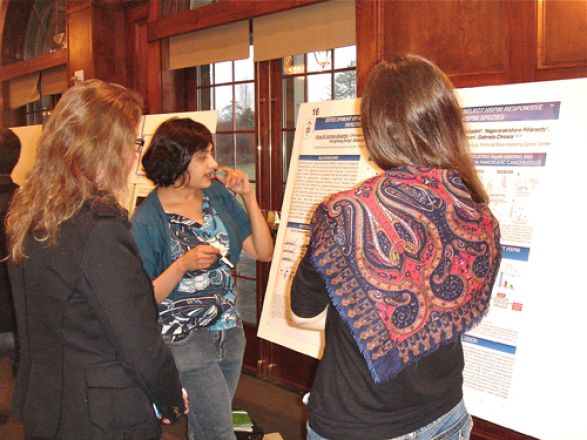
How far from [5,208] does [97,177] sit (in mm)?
1334

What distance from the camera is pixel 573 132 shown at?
1817 millimetres

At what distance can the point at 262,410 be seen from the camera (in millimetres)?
3365

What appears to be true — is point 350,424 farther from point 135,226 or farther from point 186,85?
point 186,85

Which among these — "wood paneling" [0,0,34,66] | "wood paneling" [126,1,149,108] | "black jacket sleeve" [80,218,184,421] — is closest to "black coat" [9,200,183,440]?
"black jacket sleeve" [80,218,184,421]

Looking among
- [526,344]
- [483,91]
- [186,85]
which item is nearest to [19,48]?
[186,85]

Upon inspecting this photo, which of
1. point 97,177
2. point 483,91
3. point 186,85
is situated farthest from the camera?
point 186,85

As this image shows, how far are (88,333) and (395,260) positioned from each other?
0.68 meters

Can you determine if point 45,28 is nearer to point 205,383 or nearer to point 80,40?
point 80,40

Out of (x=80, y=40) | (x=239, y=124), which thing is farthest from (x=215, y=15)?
(x=80, y=40)

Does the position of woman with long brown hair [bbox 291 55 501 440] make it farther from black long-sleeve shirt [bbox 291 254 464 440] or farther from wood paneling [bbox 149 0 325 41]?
wood paneling [bbox 149 0 325 41]

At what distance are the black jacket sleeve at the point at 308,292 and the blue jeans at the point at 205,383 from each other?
819 millimetres

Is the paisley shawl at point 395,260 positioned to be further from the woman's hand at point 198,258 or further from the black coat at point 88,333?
the woman's hand at point 198,258

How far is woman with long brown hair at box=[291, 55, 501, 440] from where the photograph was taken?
109cm

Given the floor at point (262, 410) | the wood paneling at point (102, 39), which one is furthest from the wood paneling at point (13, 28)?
the floor at point (262, 410)
